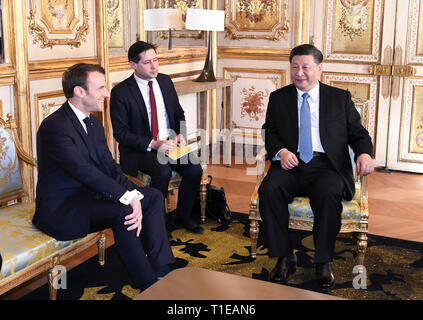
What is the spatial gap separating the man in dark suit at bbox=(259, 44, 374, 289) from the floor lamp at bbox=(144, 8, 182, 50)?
1.97 m

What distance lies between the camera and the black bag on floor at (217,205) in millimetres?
3959

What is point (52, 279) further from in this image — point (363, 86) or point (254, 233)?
point (363, 86)

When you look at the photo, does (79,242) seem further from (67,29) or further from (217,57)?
(217,57)

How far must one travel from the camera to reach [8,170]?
289 cm

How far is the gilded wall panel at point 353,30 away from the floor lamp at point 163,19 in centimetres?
162

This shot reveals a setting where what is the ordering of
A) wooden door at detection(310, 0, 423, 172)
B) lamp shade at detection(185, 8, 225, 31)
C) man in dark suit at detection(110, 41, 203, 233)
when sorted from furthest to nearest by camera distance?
wooden door at detection(310, 0, 423, 172), lamp shade at detection(185, 8, 225, 31), man in dark suit at detection(110, 41, 203, 233)

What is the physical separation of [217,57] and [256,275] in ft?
11.3

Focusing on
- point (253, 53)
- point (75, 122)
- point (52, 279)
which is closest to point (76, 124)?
point (75, 122)

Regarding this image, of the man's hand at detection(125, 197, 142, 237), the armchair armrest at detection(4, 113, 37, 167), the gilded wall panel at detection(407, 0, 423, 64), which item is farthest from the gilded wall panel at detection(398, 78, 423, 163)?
the armchair armrest at detection(4, 113, 37, 167)

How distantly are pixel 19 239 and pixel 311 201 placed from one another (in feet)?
5.23

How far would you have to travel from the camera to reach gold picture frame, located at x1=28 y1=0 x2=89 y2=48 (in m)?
3.47

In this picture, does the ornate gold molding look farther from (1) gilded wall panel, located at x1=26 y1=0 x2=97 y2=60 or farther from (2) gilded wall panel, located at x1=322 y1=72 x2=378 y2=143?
(1) gilded wall panel, located at x1=26 y1=0 x2=97 y2=60

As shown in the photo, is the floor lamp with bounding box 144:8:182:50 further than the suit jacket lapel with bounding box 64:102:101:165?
Yes

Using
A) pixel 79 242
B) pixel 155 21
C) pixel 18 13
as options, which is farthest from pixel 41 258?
pixel 155 21
